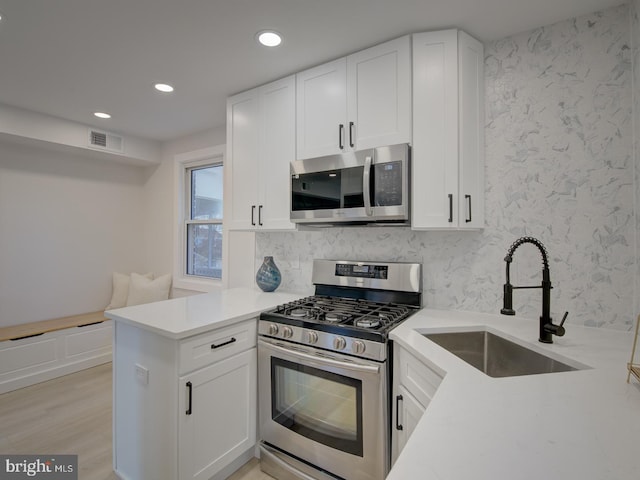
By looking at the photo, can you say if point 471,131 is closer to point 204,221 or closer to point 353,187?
point 353,187

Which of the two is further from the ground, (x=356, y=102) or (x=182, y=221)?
(x=356, y=102)

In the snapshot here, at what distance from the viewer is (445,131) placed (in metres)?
1.70

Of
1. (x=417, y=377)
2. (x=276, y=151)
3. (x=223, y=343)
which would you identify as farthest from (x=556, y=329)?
(x=276, y=151)

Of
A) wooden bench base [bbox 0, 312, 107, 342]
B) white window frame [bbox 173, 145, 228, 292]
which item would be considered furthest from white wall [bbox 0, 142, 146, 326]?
white window frame [bbox 173, 145, 228, 292]

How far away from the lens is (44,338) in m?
3.04

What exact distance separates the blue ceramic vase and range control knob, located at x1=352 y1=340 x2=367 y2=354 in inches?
44.6

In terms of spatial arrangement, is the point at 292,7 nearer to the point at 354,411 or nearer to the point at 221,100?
the point at 221,100

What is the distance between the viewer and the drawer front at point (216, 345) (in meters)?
1.58

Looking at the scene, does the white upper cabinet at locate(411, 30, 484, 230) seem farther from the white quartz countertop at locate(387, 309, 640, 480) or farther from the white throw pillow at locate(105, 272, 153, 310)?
the white throw pillow at locate(105, 272, 153, 310)

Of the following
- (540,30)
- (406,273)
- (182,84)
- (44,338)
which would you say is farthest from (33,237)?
(540,30)

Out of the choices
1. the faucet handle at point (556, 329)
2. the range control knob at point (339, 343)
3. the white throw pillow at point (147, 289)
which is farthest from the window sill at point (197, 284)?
the faucet handle at point (556, 329)

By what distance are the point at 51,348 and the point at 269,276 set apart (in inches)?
93.1

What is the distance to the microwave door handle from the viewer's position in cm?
181

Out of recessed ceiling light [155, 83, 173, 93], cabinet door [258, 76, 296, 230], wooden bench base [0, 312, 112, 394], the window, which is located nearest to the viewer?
cabinet door [258, 76, 296, 230]
